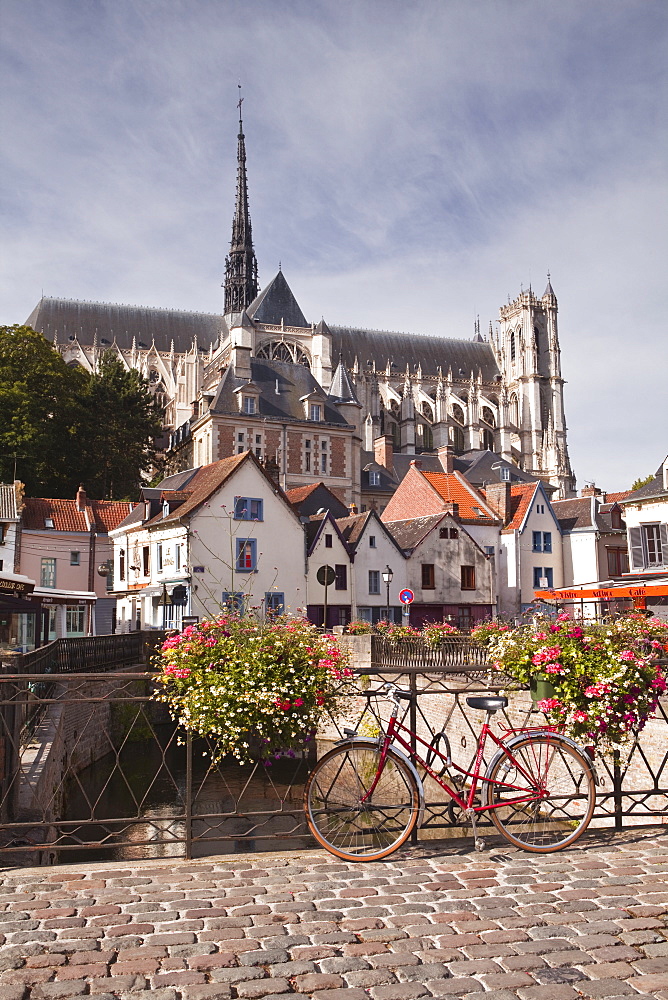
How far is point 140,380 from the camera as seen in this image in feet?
188

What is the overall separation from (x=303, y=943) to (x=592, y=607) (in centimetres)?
3949

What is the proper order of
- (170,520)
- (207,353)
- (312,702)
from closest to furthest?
1. (312,702)
2. (170,520)
3. (207,353)

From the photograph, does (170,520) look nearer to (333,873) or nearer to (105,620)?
(105,620)

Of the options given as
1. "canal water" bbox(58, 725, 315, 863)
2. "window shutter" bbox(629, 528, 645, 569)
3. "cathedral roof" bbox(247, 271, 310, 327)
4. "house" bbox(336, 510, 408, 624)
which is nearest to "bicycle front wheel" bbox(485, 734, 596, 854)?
"canal water" bbox(58, 725, 315, 863)

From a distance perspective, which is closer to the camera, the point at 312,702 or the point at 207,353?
the point at 312,702

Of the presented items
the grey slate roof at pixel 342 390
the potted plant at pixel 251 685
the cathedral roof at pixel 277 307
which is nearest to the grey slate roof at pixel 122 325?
the cathedral roof at pixel 277 307

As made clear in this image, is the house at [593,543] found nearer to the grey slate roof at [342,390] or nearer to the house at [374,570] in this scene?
the house at [374,570]

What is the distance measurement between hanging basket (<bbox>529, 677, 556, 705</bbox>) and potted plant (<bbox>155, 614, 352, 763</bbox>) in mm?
1486

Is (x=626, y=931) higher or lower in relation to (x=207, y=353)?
lower

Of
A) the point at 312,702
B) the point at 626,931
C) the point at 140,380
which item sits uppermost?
the point at 140,380

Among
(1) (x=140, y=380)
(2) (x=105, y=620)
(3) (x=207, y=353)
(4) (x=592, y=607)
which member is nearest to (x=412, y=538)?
(4) (x=592, y=607)

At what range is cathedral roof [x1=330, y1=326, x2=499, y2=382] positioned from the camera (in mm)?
102125

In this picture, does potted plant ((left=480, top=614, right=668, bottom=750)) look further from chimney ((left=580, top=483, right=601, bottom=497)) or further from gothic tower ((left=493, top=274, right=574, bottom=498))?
gothic tower ((left=493, top=274, right=574, bottom=498))

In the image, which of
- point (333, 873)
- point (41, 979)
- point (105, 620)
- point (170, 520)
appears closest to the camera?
point (41, 979)
